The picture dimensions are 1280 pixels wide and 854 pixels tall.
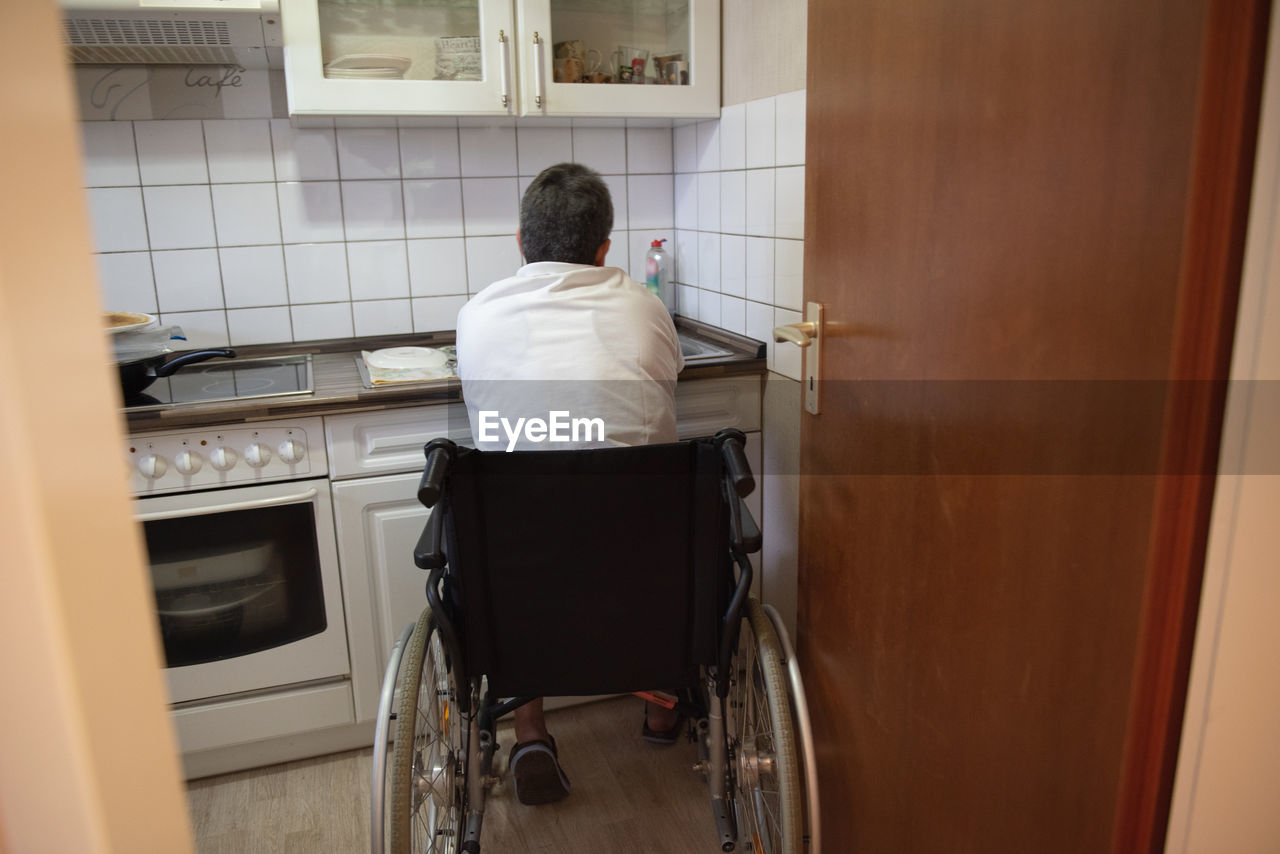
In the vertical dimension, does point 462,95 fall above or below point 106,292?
above

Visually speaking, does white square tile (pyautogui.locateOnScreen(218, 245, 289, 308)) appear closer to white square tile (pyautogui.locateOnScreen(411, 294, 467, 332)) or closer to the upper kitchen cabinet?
white square tile (pyautogui.locateOnScreen(411, 294, 467, 332))

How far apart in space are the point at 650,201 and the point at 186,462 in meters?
1.40

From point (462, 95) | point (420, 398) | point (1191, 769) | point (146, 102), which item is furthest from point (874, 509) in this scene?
point (146, 102)

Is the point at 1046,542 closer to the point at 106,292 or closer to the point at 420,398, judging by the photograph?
the point at 420,398

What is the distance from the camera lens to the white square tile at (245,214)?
2.21 meters

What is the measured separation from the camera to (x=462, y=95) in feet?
6.72

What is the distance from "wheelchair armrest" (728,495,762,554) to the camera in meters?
1.32

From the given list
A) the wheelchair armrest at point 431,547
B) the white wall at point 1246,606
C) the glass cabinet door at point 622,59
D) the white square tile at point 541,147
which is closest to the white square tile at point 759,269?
the glass cabinet door at point 622,59

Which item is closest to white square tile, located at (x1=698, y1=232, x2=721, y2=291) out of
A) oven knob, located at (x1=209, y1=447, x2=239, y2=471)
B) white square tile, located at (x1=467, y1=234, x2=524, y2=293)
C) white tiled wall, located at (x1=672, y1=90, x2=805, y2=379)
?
white tiled wall, located at (x1=672, y1=90, x2=805, y2=379)

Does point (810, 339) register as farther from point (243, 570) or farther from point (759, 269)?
point (243, 570)

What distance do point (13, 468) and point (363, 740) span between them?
2.07 metres

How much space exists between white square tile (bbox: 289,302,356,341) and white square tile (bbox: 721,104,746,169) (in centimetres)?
104

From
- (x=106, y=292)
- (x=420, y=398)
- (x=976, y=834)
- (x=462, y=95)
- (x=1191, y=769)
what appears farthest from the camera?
(x=106, y=292)

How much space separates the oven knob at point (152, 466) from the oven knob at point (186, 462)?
2cm
